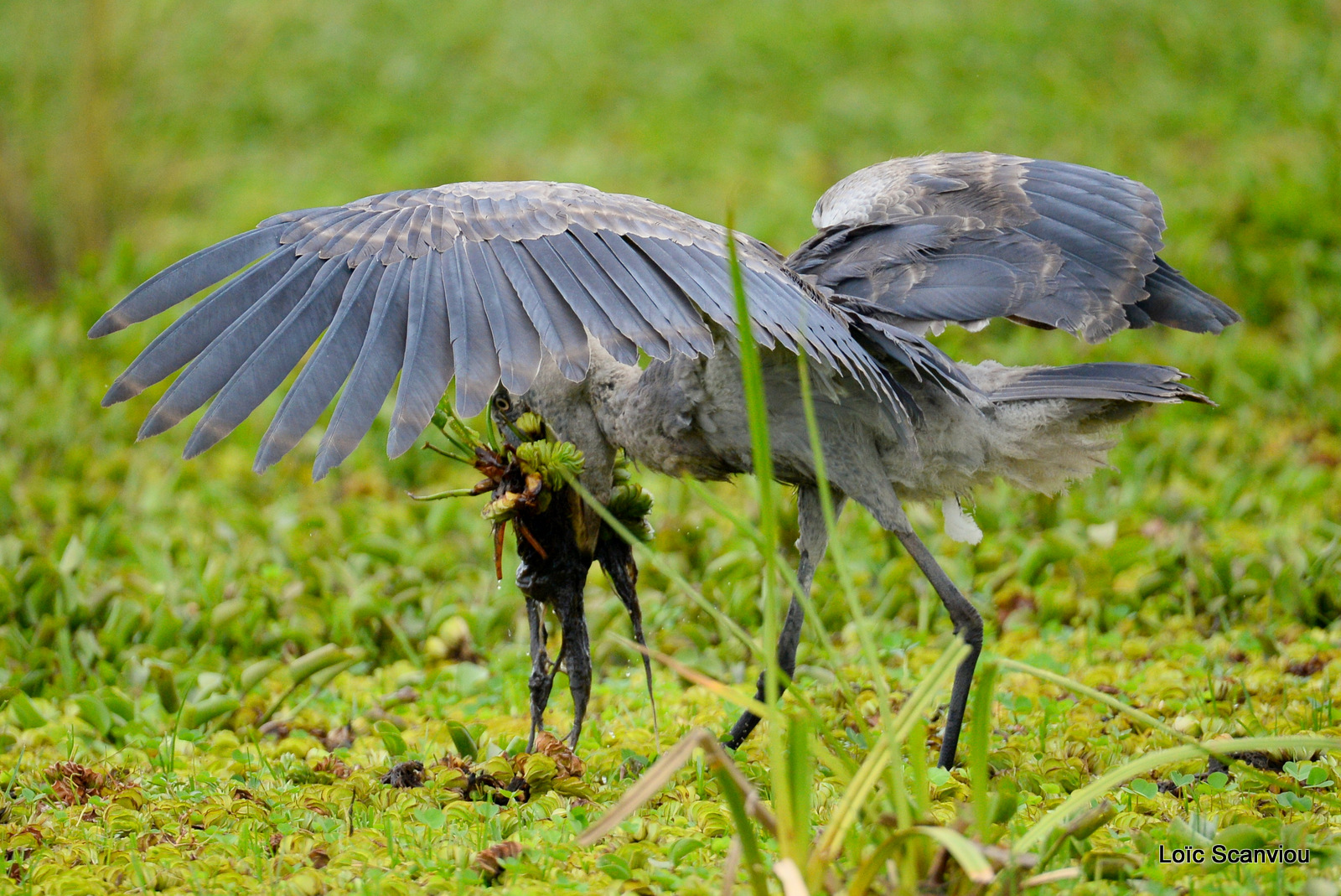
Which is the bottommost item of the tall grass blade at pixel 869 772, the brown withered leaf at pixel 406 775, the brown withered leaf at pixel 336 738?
the brown withered leaf at pixel 336 738

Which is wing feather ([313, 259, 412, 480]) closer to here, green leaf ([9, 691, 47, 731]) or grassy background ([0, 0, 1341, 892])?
grassy background ([0, 0, 1341, 892])

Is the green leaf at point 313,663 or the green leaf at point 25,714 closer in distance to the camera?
the green leaf at point 25,714

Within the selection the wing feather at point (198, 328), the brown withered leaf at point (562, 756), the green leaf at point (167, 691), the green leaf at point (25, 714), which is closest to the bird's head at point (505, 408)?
the wing feather at point (198, 328)

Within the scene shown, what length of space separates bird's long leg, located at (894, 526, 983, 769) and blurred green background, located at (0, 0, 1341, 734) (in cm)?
89

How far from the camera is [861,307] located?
10.9ft

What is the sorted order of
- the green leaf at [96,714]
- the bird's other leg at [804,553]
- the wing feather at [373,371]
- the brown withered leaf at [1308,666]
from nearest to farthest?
1. the wing feather at [373,371]
2. the bird's other leg at [804,553]
3. the green leaf at [96,714]
4. the brown withered leaf at [1308,666]

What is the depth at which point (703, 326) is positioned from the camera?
2.74m

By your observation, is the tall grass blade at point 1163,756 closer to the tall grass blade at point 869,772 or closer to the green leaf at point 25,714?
the tall grass blade at point 869,772

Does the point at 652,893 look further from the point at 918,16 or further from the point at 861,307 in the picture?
the point at 918,16

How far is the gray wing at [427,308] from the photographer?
259 centimetres

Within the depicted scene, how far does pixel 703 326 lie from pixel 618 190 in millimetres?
5627

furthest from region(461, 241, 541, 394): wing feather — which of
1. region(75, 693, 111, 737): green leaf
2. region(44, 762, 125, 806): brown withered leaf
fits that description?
region(75, 693, 111, 737): green leaf

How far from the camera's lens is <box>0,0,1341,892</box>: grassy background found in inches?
135

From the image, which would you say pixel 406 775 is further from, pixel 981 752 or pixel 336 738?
pixel 981 752
